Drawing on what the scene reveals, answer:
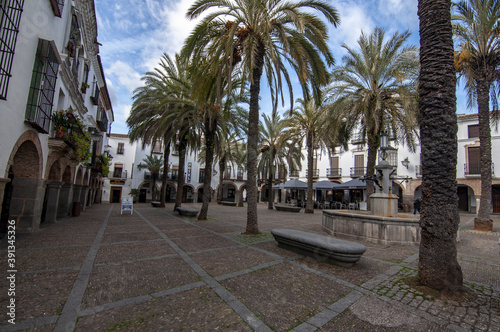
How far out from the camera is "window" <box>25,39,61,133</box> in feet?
22.8

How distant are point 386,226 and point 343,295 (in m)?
4.55

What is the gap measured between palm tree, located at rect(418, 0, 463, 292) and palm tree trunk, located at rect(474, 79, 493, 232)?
977 centimetres

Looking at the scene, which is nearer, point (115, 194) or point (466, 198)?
point (466, 198)

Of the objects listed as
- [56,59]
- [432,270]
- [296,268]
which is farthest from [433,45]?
[56,59]

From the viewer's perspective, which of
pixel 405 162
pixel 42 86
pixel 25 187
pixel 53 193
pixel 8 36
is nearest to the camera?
pixel 8 36

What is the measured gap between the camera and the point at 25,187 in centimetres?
782

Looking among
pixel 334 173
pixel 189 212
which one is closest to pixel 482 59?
pixel 189 212

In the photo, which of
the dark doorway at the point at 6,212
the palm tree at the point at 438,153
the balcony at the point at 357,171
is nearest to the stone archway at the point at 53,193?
the dark doorway at the point at 6,212

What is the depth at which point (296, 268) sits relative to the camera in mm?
4848

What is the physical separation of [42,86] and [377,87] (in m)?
13.8

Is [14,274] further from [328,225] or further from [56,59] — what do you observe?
[328,225]

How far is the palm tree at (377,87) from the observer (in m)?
10.9

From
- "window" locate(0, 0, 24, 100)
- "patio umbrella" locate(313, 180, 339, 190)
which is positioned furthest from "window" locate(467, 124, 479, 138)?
"window" locate(0, 0, 24, 100)

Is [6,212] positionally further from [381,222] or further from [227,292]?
[381,222]
